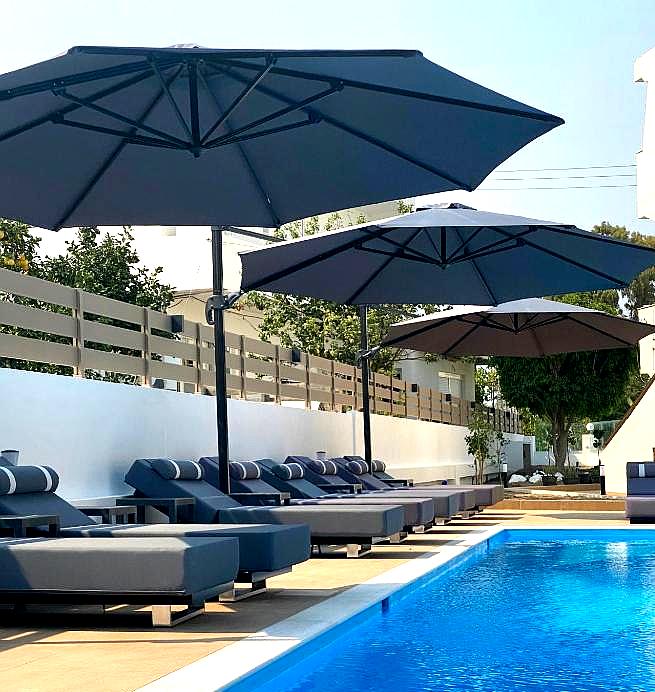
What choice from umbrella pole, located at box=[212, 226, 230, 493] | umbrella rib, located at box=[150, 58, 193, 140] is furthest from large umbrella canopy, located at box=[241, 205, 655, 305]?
umbrella rib, located at box=[150, 58, 193, 140]

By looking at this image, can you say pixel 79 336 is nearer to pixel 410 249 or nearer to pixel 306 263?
pixel 306 263

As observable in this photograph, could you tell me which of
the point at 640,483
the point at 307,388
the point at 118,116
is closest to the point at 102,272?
the point at 307,388

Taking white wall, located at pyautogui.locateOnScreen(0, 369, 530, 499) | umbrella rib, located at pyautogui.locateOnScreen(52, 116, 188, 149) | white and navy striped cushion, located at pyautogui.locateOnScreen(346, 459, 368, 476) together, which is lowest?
white and navy striped cushion, located at pyautogui.locateOnScreen(346, 459, 368, 476)

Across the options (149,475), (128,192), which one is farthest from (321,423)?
(128,192)

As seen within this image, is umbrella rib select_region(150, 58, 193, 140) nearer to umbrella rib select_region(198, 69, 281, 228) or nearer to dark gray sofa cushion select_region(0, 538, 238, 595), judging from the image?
umbrella rib select_region(198, 69, 281, 228)

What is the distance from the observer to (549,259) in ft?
38.0

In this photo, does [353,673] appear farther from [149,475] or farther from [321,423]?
[321,423]

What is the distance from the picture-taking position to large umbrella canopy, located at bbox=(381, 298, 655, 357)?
1588 cm

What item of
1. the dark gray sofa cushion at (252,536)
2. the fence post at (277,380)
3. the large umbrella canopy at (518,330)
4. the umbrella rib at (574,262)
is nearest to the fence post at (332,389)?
the large umbrella canopy at (518,330)

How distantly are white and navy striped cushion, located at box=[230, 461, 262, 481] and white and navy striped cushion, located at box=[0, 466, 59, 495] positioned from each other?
11.1ft

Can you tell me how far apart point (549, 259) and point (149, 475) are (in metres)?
4.45

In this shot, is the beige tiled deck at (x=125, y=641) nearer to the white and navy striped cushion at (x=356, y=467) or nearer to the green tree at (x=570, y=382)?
the white and navy striped cushion at (x=356, y=467)

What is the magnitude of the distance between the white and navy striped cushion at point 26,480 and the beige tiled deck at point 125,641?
1.06m

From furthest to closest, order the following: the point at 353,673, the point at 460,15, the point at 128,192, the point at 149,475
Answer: the point at 460,15 < the point at 149,475 < the point at 128,192 < the point at 353,673
